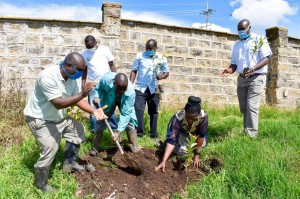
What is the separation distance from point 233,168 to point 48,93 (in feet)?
7.65

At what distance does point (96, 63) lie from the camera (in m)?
5.68

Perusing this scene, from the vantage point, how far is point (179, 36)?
7.91 m

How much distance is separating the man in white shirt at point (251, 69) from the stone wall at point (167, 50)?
2614 mm

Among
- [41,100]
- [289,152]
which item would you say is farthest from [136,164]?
[289,152]

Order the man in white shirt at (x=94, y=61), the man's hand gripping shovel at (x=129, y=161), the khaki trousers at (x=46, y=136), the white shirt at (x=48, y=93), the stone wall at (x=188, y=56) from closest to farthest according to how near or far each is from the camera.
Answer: the white shirt at (x=48, y=93), the khaki trousers at (x=46, y=136), the man's hand gripping shovel at (x=129, y=161), the man in white shirt at (x=94, y=61), the stone wall at (x=188, y=56)

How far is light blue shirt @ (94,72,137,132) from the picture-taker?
4645 millimetres

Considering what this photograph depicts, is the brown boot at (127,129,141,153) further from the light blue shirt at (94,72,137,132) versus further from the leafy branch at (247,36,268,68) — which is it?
the leafy branch at (247,36,268,68)

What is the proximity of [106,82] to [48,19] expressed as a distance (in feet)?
9.37

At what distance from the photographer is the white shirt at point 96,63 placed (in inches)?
223

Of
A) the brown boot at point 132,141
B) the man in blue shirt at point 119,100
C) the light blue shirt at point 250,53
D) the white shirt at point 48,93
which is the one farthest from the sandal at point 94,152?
the light blue shirt at point 250,53

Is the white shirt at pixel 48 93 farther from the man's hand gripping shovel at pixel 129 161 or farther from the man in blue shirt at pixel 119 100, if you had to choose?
the man in blue shirt at pixel 119 100

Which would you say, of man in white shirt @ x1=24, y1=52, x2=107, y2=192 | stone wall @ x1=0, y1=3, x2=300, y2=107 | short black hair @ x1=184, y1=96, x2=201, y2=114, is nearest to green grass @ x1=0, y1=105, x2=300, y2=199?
man in white shirt @ x1=24, y1=52, x2=107, y2=192

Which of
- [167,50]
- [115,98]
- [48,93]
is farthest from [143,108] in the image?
[167,50]

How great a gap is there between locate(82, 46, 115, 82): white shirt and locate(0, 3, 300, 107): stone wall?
1.43 metres
